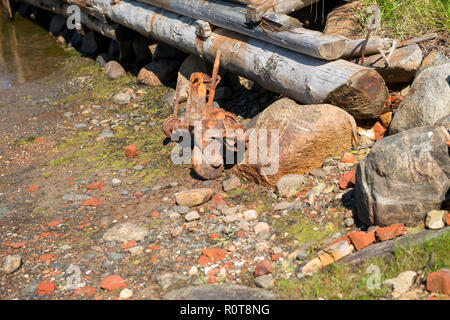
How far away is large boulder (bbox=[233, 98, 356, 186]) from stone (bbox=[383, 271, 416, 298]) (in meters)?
1.72

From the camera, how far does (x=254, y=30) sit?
5.80 meters

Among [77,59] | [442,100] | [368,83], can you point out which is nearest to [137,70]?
[77,59]

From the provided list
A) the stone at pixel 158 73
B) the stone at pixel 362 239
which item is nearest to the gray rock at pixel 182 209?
the stone at pixel 362 239

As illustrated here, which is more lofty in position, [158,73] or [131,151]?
[158,73]

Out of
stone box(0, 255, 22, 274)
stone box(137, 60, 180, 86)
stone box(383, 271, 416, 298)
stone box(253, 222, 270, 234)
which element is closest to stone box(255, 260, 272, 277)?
stone box(253, 222, 270, 234)

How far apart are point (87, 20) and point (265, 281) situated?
741 centimetres

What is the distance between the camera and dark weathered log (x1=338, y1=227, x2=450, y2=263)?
3723mm

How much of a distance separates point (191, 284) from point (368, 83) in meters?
2.56

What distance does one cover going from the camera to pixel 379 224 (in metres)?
4.04

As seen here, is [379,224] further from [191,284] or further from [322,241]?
[191,284]

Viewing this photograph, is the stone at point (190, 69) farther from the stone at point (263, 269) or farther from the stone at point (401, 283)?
the stone at point (401, 283)

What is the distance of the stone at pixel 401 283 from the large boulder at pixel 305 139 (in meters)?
1.72

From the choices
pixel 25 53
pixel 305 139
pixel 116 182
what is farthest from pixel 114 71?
pixel 305 139

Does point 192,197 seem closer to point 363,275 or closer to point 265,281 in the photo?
point 265,281
